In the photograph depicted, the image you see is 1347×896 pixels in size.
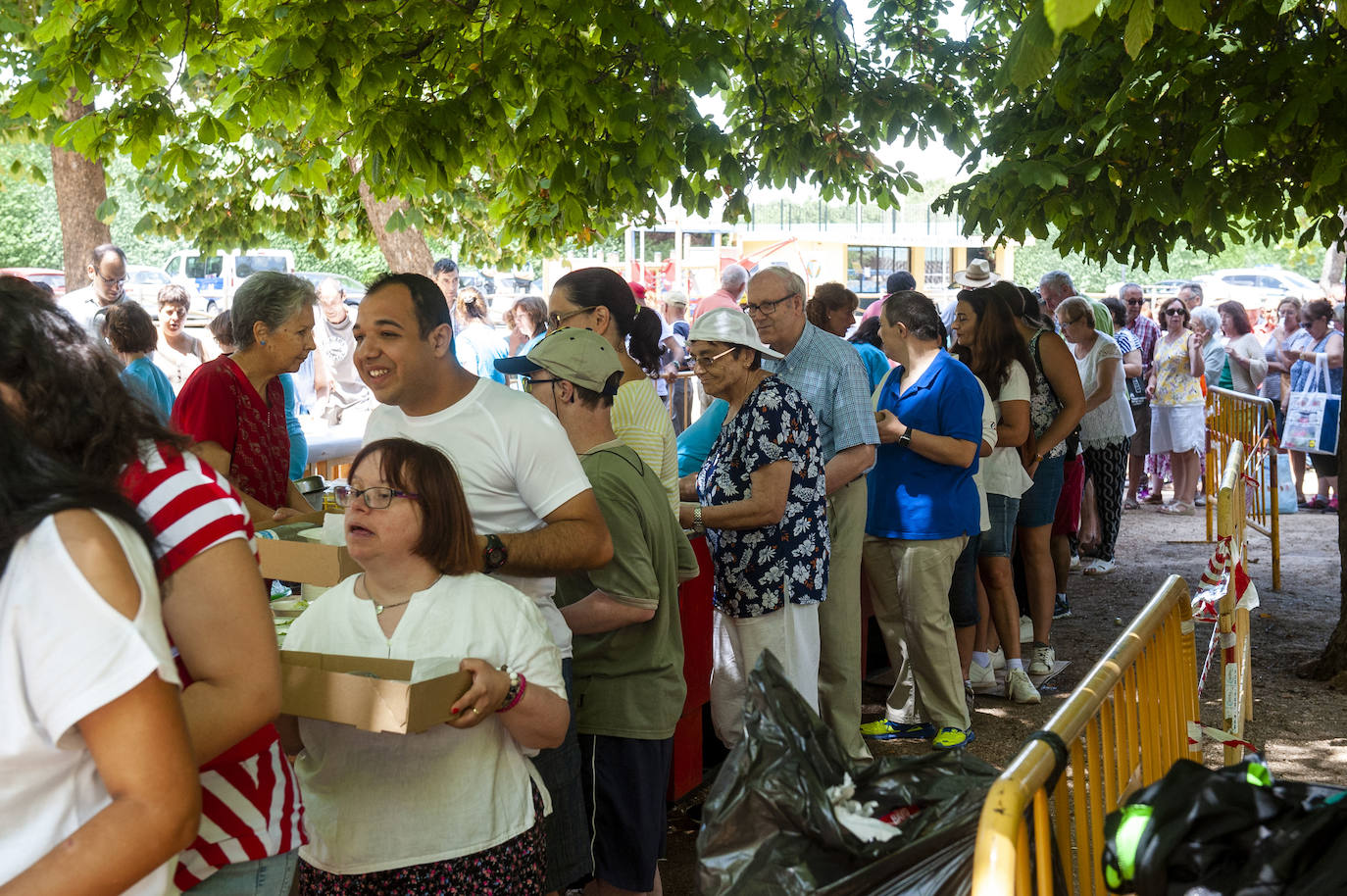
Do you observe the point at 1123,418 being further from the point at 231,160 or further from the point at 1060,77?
the point at 231,160

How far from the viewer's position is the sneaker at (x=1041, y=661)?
21.9ft

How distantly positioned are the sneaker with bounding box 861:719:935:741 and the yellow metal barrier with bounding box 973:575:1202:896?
2573 millimetres

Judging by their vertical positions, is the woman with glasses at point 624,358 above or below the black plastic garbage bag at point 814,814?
Result: above

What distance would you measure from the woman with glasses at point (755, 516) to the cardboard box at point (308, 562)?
1747 mm

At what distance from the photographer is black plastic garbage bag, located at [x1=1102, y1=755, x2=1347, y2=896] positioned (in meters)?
1.41

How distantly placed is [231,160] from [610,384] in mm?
8225

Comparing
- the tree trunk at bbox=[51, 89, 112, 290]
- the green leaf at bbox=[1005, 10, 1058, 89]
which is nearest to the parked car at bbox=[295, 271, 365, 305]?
the tree trunk at bbox=[51, 89, 112, 290]

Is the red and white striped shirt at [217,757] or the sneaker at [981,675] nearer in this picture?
the red and white striped shirt at [217,757]

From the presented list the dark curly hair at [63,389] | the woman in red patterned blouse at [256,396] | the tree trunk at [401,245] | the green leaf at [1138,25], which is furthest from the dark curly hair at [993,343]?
the tree trunk at [401,245]

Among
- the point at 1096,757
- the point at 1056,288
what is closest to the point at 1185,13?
the point at 1096,757

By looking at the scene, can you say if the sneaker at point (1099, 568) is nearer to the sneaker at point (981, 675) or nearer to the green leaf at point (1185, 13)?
the sneaker at point (981, 675)

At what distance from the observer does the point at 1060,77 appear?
5648mm

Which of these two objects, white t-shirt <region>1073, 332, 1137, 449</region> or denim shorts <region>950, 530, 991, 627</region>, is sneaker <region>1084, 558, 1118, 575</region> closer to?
white t-shirt <region>1073, 332, 1137, 449</region>

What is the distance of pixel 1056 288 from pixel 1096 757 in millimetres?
7960
